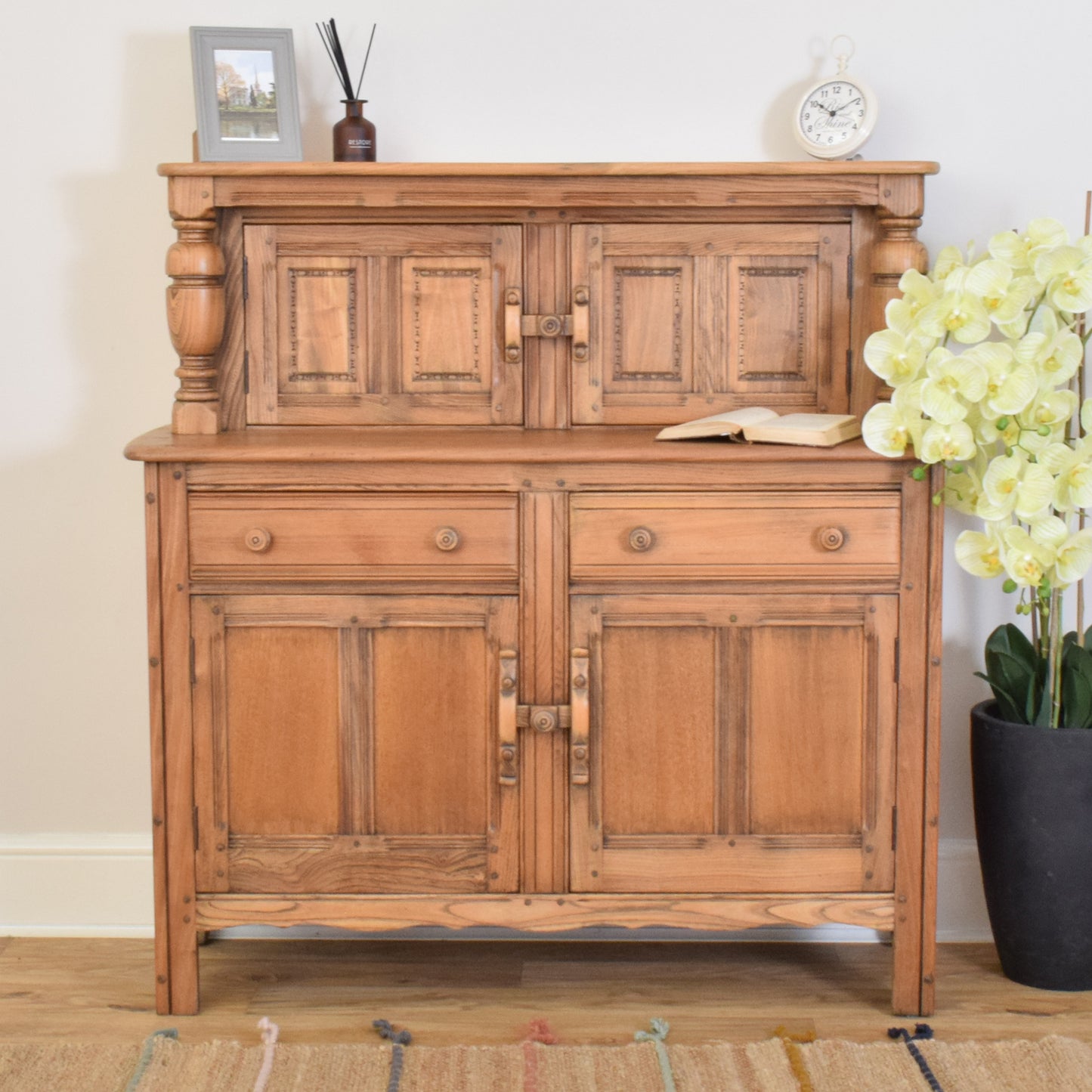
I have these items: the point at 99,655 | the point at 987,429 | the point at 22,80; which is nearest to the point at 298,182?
the point at 22,80

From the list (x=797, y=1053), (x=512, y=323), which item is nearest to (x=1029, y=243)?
(x=512, y=323)

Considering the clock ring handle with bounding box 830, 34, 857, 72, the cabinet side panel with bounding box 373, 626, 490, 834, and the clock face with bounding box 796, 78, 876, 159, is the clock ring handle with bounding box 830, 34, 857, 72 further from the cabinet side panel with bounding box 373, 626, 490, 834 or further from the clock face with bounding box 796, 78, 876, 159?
the cabinet side panel with bounding box 373, 626, 490, 834

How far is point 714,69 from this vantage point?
2682mm

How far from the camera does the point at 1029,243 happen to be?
7.55 feet

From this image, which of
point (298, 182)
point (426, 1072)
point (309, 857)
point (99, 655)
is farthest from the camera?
point (99, 655)

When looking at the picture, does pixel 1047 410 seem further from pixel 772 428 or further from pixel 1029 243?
pixel 772 428


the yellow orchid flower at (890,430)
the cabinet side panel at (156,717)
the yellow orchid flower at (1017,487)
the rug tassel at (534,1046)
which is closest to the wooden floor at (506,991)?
the rug tassel at (534,1046)

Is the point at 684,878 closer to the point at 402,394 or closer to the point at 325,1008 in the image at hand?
the point at 325,1008

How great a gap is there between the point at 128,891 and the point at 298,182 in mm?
1434

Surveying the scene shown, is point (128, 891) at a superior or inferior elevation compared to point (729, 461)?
inferior

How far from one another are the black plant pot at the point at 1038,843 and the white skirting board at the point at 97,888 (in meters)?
0.23

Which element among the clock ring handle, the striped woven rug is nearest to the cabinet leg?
the striped woven rug

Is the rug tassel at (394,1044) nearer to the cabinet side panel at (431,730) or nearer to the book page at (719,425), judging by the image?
the cabinet side panel at (431,730)

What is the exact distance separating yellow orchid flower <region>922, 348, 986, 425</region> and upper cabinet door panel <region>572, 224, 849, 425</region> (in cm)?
40
